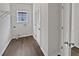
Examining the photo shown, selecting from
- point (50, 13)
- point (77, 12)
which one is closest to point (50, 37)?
point (50, 13)

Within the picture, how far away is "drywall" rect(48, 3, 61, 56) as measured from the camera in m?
1.21

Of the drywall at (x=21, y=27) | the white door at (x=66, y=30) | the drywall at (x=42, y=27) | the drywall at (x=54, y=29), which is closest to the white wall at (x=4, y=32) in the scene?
the drywall at (x=21, y=27)

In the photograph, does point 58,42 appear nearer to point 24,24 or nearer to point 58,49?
point 58,49

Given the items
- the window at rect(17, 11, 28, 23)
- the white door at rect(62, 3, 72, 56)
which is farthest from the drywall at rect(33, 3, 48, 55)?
the white door at rect(62, 3, 72, 56)

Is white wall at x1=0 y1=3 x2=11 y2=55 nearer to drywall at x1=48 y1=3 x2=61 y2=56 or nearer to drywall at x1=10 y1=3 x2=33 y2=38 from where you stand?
drywall at x1=10 y1=3 x2=33 y2=38

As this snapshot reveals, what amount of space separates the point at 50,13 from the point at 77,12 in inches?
11.7

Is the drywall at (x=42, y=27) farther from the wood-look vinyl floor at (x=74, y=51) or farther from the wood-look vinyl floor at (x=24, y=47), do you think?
the wood-look vinyl floor at (x=74, y=51)

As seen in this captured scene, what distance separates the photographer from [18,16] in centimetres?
130

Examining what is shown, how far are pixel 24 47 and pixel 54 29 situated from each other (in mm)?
438

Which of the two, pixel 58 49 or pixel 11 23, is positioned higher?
pixel 11 23

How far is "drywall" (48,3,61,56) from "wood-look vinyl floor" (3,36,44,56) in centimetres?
16

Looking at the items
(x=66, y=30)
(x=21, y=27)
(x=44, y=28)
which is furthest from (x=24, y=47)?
(x=66, y=30)

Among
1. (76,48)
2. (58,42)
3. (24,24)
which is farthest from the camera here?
(24,24)

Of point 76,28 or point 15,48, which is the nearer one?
point 76,28
